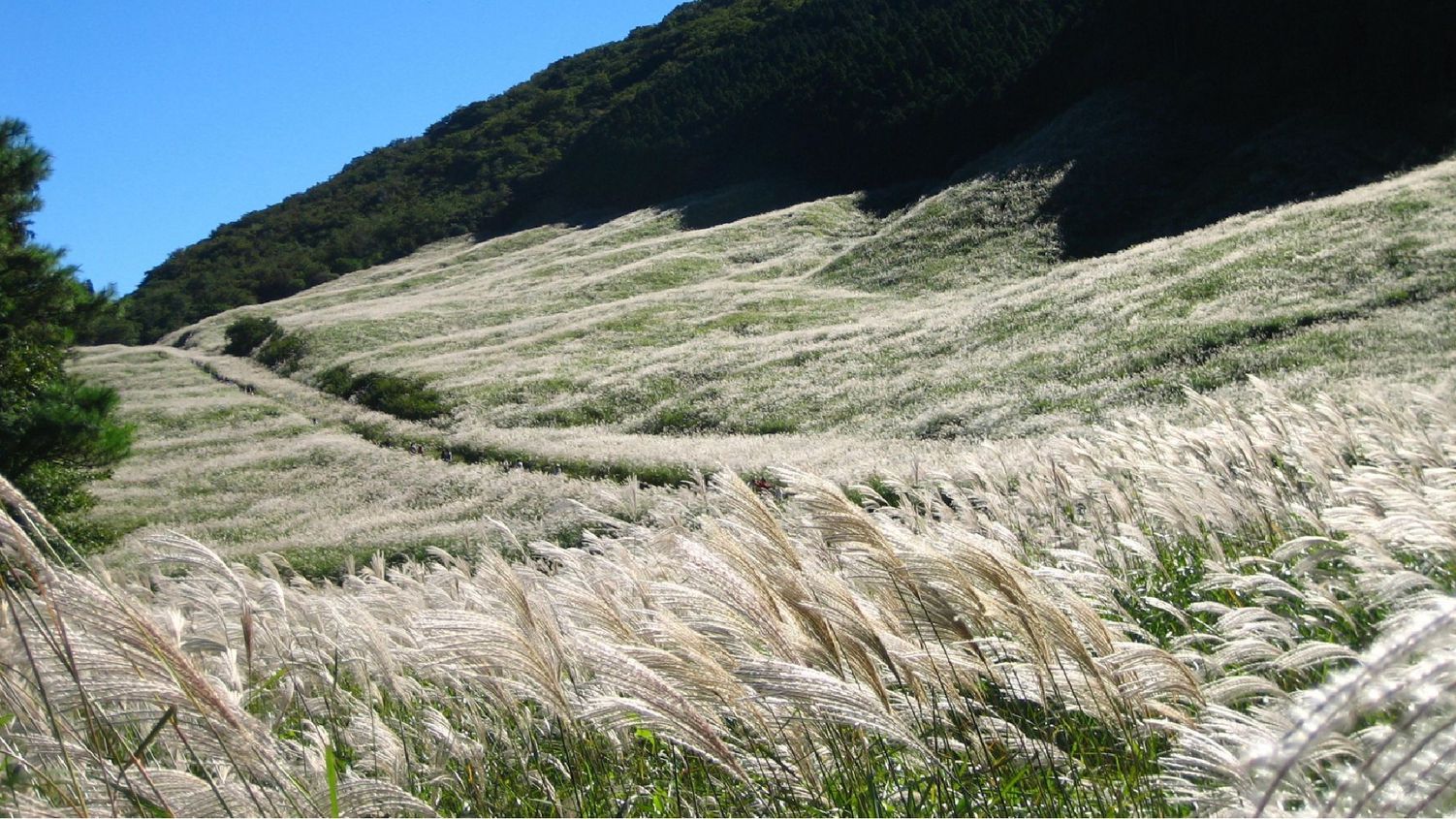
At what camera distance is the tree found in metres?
21.0

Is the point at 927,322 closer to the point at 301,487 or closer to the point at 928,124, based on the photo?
the point at 301,487

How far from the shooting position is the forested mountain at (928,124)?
45.4m

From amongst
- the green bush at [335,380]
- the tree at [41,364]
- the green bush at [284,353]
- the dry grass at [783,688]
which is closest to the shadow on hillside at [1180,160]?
the green bush at [335,380]

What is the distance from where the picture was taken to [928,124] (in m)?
72.8

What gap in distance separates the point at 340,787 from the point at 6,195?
2918 centimetres

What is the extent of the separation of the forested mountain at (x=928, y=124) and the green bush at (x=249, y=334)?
122 feet

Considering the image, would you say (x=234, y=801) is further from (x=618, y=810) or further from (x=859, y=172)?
(x=859, y=172)

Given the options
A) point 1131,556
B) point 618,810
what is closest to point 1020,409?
point 1131,556

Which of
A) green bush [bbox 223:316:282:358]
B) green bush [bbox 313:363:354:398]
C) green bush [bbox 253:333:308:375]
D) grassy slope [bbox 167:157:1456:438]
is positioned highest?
green bush [bbox 223:316:282:358]

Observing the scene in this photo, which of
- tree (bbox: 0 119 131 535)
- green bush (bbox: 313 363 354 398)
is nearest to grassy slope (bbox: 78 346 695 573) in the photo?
green bush (bbox: 313 363 354 398)

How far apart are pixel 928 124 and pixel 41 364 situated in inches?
2446

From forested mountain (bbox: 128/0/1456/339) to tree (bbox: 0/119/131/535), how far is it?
43.1 metres

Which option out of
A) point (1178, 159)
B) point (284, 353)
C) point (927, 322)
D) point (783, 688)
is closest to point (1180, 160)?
point (1178, 159)

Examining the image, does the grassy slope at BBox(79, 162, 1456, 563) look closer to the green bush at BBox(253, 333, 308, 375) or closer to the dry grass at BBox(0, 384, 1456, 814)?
the green bush at BBox(253, 333, 308, 375)
